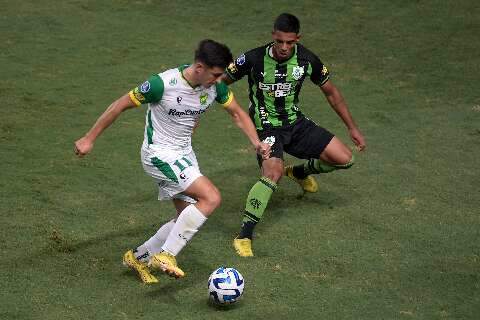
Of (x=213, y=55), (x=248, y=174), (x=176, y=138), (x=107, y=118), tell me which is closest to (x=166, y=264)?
(x=176, y=138)

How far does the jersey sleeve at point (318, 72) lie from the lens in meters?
9.66

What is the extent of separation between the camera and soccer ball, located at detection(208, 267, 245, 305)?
7.35 metres

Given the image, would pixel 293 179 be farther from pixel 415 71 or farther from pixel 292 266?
pixel 415 71

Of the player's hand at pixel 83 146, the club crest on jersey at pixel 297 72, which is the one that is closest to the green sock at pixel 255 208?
the club crest on jersey at pixel 297 72

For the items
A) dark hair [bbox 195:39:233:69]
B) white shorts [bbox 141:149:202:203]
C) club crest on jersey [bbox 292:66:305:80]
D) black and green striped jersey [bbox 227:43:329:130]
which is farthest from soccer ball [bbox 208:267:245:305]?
club crest on jersey [bbox 292:66:305:80]

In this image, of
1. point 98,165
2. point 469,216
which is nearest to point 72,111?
point 98,165

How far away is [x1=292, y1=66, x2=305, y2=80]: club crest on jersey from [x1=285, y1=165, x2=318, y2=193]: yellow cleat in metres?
1.32

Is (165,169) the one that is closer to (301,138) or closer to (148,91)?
(148,91)

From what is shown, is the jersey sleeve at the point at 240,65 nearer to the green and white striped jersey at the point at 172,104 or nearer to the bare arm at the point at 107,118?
the green and white striped jersey at the point at 172,104

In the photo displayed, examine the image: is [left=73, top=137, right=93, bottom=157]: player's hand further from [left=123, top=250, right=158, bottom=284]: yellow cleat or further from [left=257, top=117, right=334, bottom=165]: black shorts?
[left=257, top=117, right=334, bottom=165]: black shorts

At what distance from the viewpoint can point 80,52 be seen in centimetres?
1540

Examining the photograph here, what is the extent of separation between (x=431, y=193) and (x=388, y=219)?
3.39 feet

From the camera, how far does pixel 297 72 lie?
9617mm

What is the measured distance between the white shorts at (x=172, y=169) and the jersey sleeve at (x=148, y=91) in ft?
1.71
